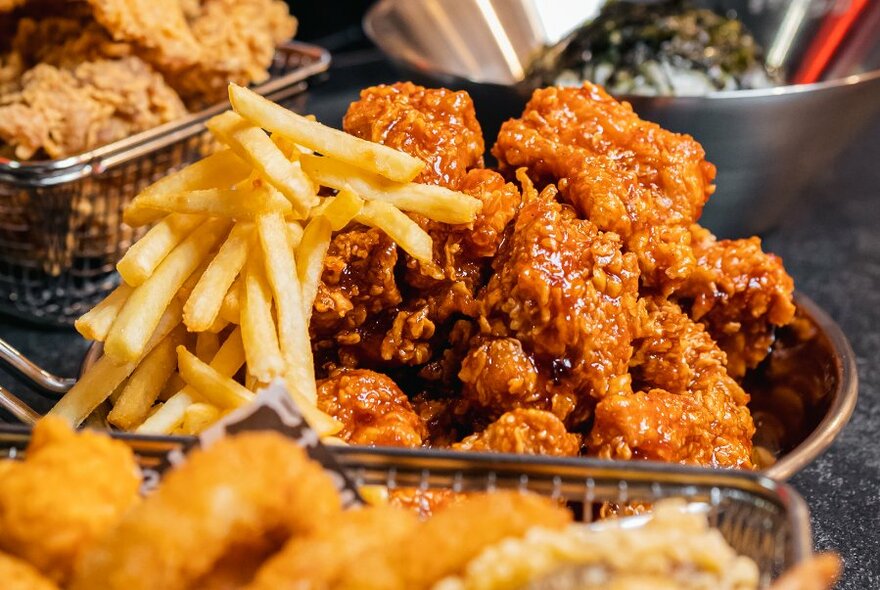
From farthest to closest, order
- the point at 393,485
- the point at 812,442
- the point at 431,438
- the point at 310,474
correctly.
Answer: the point at 431,438
the point at 812,442
the point at 393,485
the point at 310,474

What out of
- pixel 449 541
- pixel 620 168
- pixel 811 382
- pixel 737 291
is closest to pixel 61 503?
pixel 449 541

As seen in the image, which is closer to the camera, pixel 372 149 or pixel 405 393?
pixel 372 149

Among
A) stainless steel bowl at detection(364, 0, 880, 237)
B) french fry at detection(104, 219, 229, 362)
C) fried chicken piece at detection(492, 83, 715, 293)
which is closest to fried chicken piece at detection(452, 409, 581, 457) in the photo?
fried chicken piece at detection(492, 83, 715, 293)

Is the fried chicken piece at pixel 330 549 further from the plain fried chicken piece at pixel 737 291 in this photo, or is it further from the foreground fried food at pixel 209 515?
the plain fried chicken piece at pixel 737 291

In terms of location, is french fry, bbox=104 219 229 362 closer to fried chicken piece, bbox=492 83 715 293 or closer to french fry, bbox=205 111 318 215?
french fry, bbox=205 111 318 215

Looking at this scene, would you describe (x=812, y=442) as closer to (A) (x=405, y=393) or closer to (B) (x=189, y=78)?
(A) (x=405, y=393)

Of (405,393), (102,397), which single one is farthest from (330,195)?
(102,397)

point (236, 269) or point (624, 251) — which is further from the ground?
point (236, 269)
